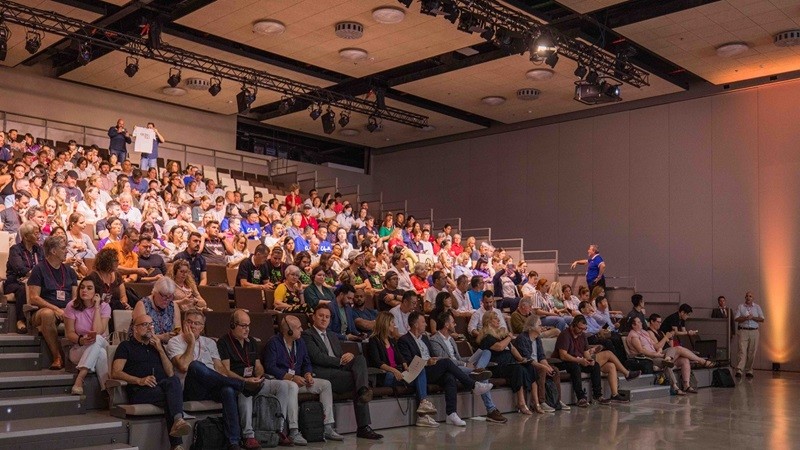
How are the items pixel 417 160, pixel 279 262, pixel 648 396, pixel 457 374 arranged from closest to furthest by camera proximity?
1. pixel 457 374
2. pixel 279 262
3. pixel 648 396
4. pixel 417 160

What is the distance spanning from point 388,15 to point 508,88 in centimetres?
456

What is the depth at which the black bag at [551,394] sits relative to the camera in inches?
343

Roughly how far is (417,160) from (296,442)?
14.7 metres

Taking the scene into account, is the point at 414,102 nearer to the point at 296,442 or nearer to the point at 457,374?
the point at 457,374

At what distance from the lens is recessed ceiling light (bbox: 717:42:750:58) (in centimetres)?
1235

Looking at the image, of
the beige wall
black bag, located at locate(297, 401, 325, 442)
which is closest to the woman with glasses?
black bag, located at locate(297, 401, 325, 442)

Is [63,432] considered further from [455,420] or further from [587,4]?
[587,4]

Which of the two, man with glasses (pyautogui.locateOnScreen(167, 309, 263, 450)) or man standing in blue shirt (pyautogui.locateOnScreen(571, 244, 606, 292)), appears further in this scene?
man standing in blue shirt (pyautogui.locateOnScreen(571, 244, 606, 292))

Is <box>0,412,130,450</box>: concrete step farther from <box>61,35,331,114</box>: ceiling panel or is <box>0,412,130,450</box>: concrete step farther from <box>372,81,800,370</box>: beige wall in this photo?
<box>372,81,800,370</box>: beige wall

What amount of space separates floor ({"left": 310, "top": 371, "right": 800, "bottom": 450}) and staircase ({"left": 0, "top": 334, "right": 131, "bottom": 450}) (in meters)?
1.68

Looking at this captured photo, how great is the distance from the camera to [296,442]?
601 centimetres

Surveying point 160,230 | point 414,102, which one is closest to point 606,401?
point 160,230

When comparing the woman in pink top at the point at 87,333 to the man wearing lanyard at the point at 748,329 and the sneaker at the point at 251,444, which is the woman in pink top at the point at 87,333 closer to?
the sneaker at the point at 251,444

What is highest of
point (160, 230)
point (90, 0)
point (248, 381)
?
point (90, 0)
